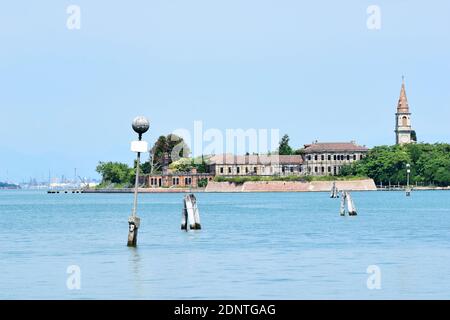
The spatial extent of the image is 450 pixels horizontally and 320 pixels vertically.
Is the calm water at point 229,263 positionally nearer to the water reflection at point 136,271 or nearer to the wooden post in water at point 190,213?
the water reflection at point 136,271

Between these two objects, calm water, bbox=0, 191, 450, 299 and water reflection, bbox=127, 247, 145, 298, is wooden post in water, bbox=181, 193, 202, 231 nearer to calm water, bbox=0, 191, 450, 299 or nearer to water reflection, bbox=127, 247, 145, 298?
calm water, bbox=0, 191, 450, 299

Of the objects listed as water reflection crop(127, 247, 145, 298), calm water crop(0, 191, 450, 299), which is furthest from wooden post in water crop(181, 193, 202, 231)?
water reflection crop(127, 247, 145, 298)

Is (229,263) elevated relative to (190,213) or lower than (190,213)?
lower

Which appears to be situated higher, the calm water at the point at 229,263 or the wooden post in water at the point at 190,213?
the wooden post in water at the point at 190,213

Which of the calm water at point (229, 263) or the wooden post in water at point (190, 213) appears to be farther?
the wooden post in water at point (190, 213)

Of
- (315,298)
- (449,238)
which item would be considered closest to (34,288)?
(315,298)

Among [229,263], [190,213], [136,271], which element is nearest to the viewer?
[136,271]

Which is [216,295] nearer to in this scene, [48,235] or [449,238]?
[449,238]

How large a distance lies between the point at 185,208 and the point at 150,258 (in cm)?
1757

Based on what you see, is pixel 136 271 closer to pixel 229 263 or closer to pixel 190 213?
pixel 229 263

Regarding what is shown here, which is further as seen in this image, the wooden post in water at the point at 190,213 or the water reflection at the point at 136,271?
the wooden post in water at the point at 190,213

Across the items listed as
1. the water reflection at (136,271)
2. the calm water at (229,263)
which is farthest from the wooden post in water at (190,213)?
the water reflection at (136,271)

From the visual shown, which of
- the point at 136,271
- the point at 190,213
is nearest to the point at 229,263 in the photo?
the point at 136,271

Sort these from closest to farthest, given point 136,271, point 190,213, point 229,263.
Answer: point 136,271, point 229,263, point 190,213
